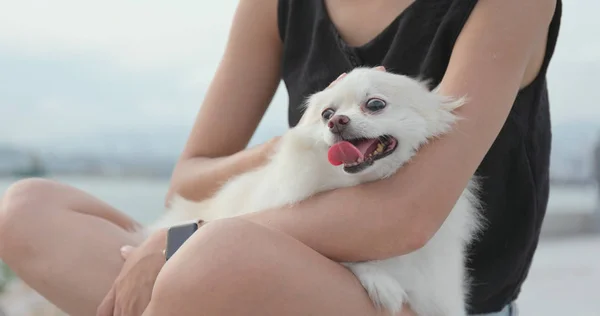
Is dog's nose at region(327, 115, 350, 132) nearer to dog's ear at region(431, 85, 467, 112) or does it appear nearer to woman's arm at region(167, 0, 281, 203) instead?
dog's ear at region(431, 85, 467, 112)

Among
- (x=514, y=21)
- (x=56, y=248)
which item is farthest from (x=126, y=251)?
(x=514, y=21)

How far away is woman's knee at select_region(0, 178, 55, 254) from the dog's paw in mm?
430

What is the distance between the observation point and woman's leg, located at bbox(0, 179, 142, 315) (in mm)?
771

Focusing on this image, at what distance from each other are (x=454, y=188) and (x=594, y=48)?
1.12 metres

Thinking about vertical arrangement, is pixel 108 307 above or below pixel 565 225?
above

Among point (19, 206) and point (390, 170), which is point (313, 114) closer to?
point (390, 170)

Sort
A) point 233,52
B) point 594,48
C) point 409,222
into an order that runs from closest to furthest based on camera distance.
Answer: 1. point 409,222
2. point 233,52
3. point 594,48

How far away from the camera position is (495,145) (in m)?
0.80

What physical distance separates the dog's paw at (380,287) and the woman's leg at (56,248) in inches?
13.2

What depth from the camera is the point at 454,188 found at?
2.09 ft

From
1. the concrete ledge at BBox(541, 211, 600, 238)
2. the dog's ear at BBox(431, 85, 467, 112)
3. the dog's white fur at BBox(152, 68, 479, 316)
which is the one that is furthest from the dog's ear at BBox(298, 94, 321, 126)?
the concrete ledge at BBox(541, 211, 600, 238)

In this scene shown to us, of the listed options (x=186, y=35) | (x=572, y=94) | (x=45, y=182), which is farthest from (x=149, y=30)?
(x=572, y=94)

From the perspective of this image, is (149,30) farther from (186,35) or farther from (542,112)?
(542,112)

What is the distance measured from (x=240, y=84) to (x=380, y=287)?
1.65 ft
